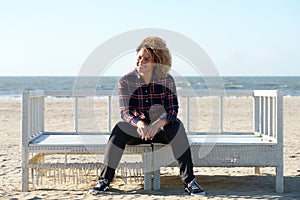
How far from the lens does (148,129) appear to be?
12.3 ft

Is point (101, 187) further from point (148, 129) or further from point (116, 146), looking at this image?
point (148, 129)

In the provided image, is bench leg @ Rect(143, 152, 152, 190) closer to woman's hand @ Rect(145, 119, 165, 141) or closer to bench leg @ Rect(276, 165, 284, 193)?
woman's hand @ Rect(145, 119, 165, 141)

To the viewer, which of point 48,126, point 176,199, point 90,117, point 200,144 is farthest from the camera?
point 90,117

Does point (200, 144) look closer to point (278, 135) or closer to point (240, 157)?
point (240, 157)

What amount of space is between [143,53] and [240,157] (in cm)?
113

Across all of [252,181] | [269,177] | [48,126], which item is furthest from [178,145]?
[48,126]

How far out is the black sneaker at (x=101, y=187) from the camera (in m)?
3.71

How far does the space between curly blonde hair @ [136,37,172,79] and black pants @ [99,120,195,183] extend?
1.42 feet

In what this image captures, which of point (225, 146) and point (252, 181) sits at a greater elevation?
point (225, 146)

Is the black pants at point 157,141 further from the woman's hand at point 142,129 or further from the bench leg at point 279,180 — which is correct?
the bench leg at point 279,180

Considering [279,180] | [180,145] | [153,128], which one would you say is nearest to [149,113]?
[153,128]

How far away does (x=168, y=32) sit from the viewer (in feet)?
14.6

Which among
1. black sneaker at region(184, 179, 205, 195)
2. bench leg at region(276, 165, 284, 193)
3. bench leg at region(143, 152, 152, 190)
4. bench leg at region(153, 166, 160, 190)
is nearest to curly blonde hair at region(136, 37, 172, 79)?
bench leg at region(143, 152, 152, 190)

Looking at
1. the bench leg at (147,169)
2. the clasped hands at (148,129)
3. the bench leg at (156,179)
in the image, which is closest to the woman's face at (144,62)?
the clasped hands at (148,129)
